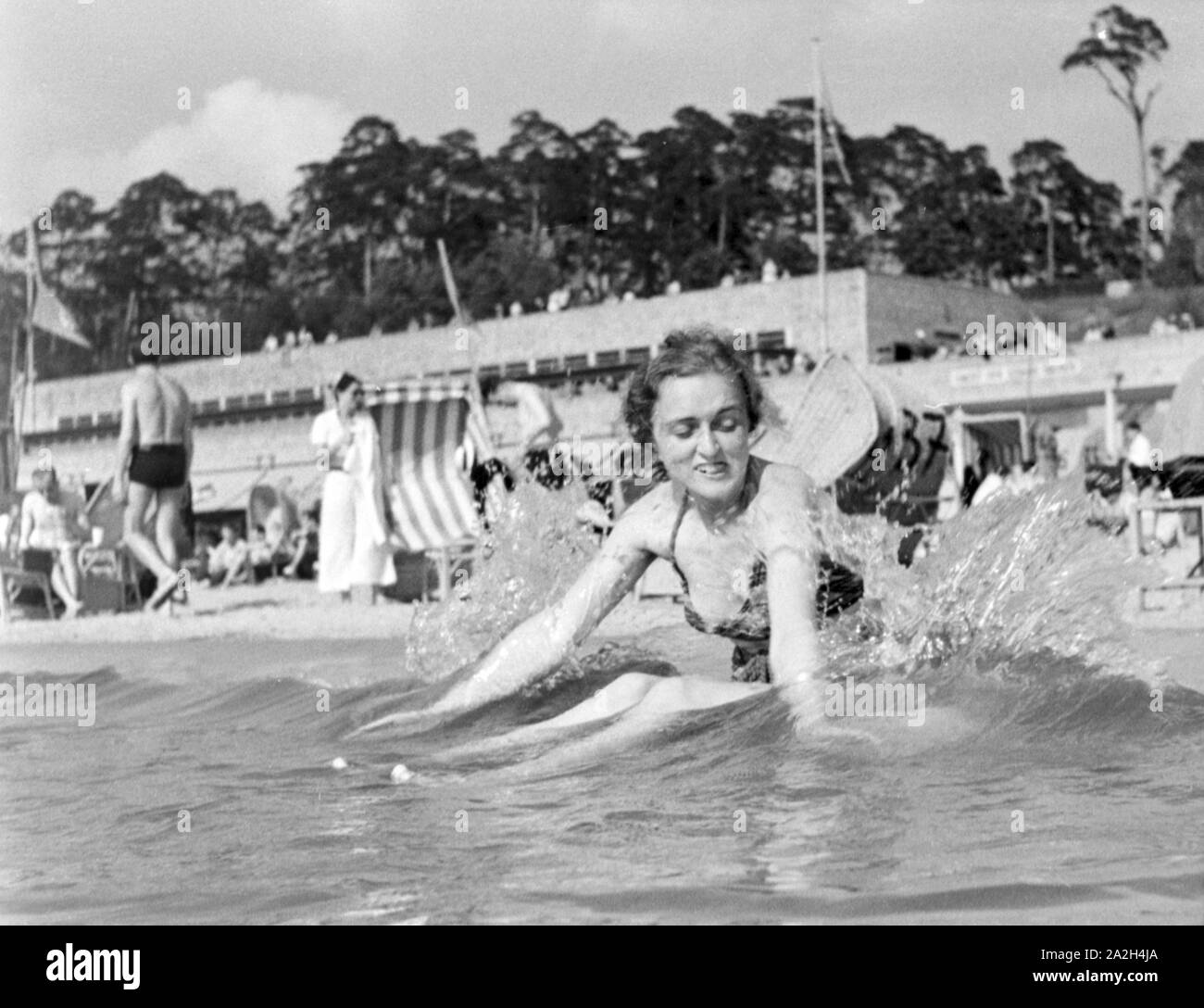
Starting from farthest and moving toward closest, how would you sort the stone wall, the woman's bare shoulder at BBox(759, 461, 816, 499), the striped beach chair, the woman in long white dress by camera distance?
1. the stone wall
2. the striped beach chair
3. the woman in long white dress
4. the woman's bare shoulder at BBox(759, 461, 816, 499)

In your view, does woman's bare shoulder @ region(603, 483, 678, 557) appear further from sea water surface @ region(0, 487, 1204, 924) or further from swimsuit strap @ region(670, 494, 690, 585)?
sea water surface @ region(0, 487, 1204, 924)

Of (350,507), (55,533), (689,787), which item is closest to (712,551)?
(689,787)

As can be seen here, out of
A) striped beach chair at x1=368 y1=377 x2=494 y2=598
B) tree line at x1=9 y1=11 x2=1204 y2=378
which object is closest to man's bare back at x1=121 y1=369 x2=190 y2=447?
striped beach chair at x1=368 y1=377 x2=494 y2=598

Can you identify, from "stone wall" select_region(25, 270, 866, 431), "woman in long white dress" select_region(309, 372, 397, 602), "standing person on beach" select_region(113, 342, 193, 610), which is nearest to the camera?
"standing person on beach" select_region(113, 342, 193, 610)

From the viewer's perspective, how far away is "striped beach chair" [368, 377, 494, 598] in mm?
11422

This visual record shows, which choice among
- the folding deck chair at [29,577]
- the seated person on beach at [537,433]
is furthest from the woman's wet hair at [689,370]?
the folding deck chair at [29,577]

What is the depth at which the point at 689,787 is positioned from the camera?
3.53 meters

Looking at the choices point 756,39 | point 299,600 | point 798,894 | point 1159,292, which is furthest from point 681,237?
point 798,894

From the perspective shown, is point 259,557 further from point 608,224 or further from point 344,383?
point 608,224

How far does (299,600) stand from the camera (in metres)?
12.1

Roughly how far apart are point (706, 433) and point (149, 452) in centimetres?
694

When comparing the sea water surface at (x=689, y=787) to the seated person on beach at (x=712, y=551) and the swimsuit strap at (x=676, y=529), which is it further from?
the swimsuit strap at (x=676, y=529)

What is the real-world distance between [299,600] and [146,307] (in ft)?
110

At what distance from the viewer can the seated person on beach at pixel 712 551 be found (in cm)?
388
